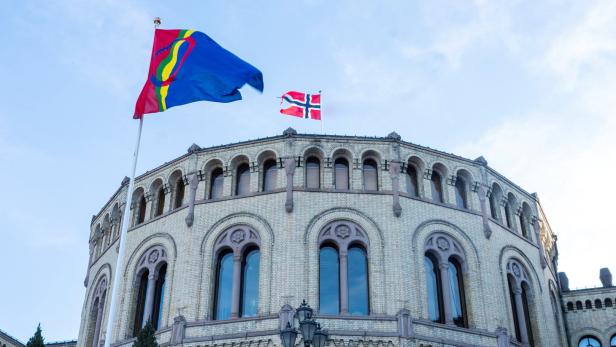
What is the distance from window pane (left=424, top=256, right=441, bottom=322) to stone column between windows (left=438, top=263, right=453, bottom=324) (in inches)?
13.8

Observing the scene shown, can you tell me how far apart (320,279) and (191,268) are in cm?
554

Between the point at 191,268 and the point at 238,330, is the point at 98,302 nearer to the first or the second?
the point at 191,268

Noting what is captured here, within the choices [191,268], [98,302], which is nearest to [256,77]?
[191,268]

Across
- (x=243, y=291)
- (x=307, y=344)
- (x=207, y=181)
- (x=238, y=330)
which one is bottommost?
(x=307, y=344)

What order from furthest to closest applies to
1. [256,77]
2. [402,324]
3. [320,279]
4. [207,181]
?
[207,181] → [320,279] → [402,324] → [256,77]

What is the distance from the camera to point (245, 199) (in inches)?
1305

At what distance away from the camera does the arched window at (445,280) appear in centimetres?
3153

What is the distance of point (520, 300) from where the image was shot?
3450 centimetres

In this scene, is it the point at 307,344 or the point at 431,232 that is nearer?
the point at 307,344

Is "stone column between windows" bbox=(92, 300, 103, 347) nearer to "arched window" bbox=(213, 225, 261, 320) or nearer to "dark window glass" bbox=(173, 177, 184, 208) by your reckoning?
"dark window glass" bbox=(173, 177, 184, 208)

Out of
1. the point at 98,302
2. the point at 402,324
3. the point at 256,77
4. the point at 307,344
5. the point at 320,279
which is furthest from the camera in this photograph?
the point at 98,302

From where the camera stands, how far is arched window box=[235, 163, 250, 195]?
34022 mm

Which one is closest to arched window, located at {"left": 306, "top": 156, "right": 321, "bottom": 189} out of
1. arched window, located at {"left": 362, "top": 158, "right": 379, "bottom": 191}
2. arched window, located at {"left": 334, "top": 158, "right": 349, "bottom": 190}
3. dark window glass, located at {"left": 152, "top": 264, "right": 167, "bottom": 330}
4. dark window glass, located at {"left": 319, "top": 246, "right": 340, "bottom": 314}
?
arched window, located at {"left": 334, "top": 158, "right": 349, "bottom": 190}

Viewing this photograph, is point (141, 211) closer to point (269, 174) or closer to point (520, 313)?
point (269, 174)
